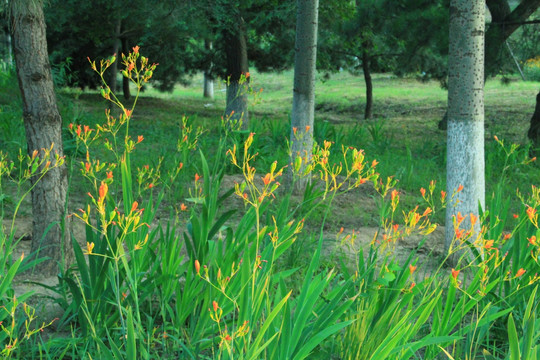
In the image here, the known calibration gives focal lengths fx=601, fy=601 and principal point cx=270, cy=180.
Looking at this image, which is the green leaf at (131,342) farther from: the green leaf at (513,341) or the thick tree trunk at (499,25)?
the thick tree trunk at (499,25)

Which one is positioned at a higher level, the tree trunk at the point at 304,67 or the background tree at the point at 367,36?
the background tree at the point at 367,36

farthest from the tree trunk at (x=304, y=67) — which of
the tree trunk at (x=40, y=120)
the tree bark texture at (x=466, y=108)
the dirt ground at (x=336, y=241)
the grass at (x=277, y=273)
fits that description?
the tree trunk at (x=40, y=120)

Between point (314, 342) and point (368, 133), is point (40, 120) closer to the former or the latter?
point (314, 342)

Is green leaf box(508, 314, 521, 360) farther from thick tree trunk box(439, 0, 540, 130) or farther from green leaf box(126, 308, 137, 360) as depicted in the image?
thick tree trunk box(439, 0, 540, 130)

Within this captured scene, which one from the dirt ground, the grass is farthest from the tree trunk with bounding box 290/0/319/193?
the grass

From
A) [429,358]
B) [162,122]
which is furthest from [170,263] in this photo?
[162,122]

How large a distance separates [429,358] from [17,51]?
2.93 meters

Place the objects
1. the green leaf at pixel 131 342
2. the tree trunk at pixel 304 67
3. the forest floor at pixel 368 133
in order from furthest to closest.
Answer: the tree trunk at pixel 304 67, the forest floor at pixel 368 133, the green leaf at pixel 131 342

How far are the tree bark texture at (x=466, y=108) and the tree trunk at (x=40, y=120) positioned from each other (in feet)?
8.61

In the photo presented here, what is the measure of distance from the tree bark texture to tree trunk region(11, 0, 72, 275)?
2625 millimetres

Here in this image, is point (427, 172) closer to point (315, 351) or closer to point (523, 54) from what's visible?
point (523, 54)

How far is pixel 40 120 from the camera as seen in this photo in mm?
3688

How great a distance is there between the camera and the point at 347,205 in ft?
20.1

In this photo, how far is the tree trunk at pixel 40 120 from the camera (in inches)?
143
